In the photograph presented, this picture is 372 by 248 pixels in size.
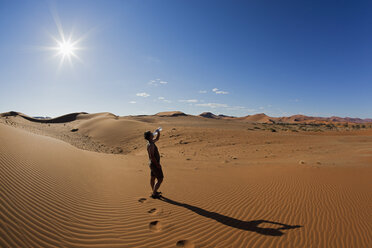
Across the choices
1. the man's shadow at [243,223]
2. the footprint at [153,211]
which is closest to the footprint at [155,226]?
the footprint at [153,211]

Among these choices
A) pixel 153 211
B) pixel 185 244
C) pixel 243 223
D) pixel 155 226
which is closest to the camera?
pixel 185 244

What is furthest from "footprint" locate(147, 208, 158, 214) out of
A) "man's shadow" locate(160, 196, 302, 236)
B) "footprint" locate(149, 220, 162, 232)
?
"man's shadow" locate(160, 196, 302, 236)

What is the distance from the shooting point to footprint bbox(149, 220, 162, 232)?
11.7 feet

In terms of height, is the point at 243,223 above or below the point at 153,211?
below

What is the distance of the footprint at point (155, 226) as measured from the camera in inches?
140

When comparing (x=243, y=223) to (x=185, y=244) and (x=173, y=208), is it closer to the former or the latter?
(x=185, y=244)

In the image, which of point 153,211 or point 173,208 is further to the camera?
point 173,208

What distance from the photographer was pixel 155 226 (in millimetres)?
3672

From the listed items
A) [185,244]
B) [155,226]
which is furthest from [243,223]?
[155,226]

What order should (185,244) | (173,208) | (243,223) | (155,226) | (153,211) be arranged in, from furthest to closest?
(173,208) → (153,211) → (243,223) → (155,226) → (185,244)

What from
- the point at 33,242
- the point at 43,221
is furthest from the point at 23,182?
the point at 33,242

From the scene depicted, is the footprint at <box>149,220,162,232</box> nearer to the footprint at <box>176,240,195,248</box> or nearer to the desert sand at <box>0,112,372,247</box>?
the desert sand at <box>0,112,372,247</box>

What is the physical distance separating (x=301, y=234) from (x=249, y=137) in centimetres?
1821

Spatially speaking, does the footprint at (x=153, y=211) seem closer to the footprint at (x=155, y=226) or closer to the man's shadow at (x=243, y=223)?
the footprint at (x=155, y=226)
